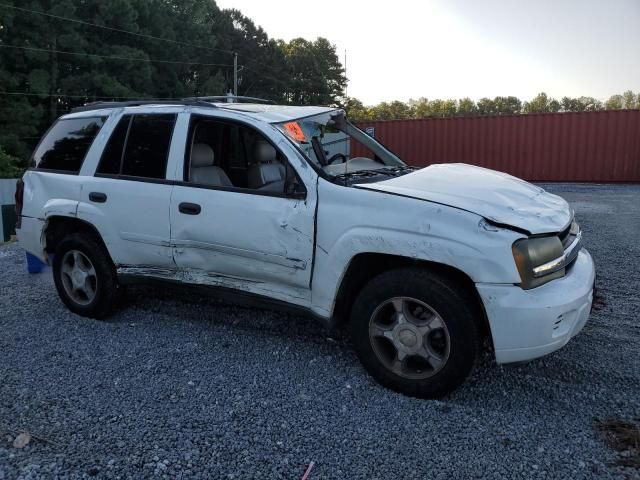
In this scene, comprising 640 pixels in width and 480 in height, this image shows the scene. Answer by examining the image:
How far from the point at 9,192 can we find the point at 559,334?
8786 millimetres

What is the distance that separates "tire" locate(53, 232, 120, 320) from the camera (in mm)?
4238

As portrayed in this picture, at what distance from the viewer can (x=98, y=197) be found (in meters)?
4.13

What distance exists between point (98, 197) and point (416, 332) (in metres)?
2.67

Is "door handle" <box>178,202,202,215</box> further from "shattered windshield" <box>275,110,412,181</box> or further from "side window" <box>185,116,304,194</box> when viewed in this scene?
"shattered windshield" <box>275,110,412,181</box>

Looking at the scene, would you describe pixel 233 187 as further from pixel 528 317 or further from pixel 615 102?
pixel 615 102

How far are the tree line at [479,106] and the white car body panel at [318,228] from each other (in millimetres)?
63448

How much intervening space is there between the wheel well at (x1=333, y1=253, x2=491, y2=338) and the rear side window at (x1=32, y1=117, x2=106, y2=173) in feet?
8.25

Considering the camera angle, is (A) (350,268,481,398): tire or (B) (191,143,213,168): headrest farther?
(B) (191,143,213,168): headrest

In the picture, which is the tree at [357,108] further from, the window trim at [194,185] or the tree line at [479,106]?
the window trim at [194,185]

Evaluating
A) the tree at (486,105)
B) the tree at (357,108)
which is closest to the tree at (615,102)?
the tree at (486,105)

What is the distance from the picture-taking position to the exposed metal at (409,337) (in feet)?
9.78

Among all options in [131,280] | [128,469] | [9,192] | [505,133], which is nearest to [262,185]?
[131,280]

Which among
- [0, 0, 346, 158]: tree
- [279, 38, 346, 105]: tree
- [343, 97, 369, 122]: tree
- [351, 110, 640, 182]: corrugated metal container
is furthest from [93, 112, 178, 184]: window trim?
[343, 97, 369, 122]: tree

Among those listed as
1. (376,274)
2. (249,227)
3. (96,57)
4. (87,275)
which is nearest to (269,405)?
(376,274)
